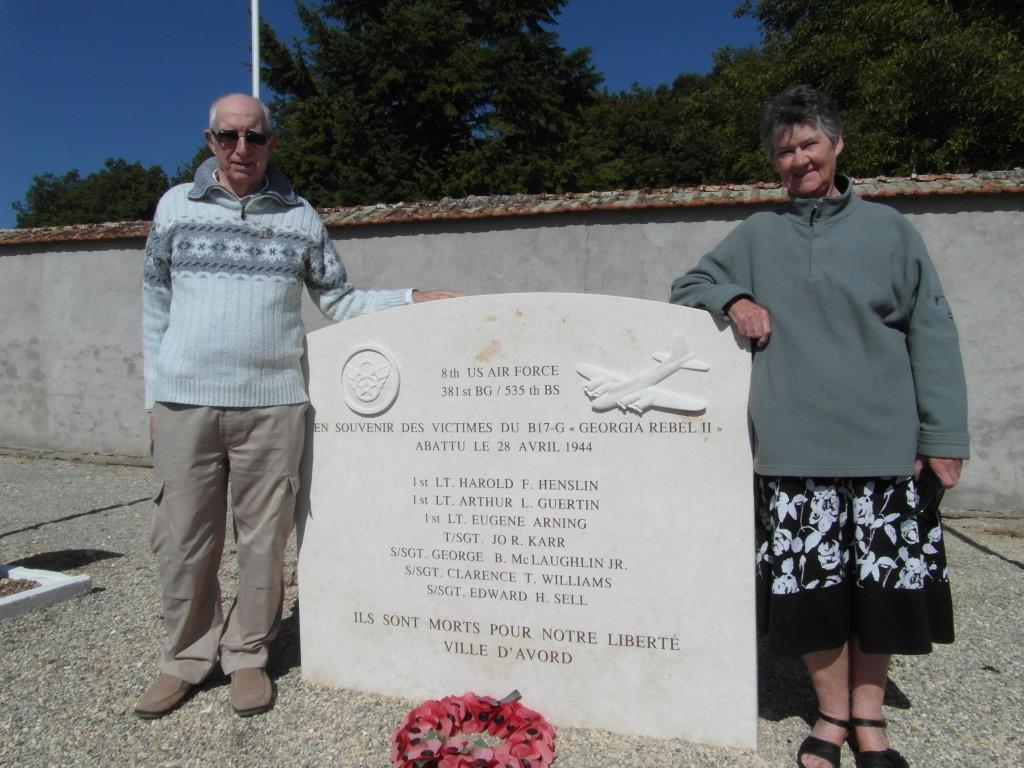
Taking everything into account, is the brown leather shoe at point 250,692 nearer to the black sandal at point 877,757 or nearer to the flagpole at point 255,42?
the black sandal at point 877,757

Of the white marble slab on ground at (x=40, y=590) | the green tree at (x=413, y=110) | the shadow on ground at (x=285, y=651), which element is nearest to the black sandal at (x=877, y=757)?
the shadow on ground at (x=285, y=651)

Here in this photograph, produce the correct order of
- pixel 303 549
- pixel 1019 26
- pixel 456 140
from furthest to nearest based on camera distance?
1. pixel 456 140
2. pixel 1019 26
3. pixel 303 549

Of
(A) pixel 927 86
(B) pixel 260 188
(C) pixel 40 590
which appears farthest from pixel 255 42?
(A) pixel 927 86

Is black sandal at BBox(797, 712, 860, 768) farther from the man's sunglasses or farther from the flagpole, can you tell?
the flagpole

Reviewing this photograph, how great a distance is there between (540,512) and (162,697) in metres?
1.42

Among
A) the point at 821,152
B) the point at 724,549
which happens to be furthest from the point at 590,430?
the point at 821,152

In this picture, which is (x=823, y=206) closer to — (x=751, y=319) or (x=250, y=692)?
(x=751, y=319)

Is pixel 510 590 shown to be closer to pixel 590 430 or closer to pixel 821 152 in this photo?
pixel 590 430

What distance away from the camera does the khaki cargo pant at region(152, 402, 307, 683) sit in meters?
2.58

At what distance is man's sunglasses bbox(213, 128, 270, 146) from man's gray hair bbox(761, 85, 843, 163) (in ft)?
5.18

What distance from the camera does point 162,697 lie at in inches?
106

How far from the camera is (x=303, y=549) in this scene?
113 inches

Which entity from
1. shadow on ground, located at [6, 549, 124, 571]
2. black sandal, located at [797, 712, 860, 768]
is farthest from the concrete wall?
black sandal, located at [797, 712, 860, 768]

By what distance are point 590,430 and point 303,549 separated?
1152 millimetres
